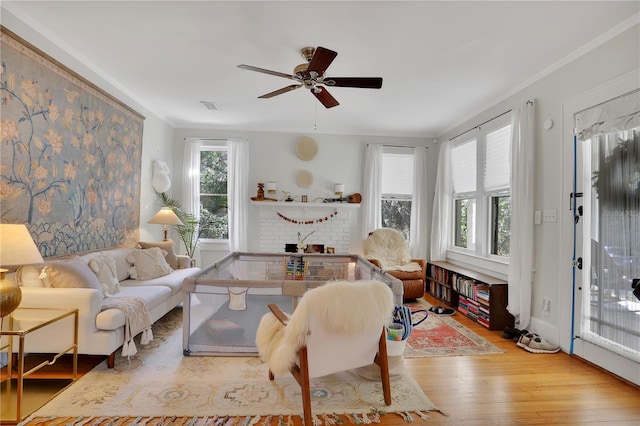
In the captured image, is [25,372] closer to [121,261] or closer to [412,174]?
[121,261]

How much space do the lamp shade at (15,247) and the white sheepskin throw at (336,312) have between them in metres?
1.61

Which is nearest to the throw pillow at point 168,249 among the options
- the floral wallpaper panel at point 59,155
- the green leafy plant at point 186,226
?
the floral wallpaper panel at point 59,155

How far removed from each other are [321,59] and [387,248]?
3396 millimetres

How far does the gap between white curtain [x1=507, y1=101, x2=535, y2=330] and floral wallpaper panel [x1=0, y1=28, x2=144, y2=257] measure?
4.46 m

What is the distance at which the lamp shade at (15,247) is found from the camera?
1.89m

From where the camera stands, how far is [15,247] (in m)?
1.93

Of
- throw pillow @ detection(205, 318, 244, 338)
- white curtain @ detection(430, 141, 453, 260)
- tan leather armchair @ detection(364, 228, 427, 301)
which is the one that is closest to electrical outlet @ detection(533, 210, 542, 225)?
tan leather armchair @ detection(364, 228, 427, 301)

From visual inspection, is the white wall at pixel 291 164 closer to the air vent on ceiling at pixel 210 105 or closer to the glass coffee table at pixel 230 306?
the air vent on ceiling at pixel 210 105

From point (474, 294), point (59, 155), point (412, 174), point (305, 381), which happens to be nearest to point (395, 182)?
point (412, 174)

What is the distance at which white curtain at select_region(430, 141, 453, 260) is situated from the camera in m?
5.32

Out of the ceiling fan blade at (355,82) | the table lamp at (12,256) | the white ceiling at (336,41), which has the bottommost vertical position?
the table lamp at (12,256)

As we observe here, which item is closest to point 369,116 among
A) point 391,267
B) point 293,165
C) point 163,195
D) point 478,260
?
point 293,165

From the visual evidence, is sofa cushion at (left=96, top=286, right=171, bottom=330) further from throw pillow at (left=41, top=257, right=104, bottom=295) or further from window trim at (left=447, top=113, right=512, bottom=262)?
window trim at (left=447, top=113, right=512, bottom=262)

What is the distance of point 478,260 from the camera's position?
14.5 ft
